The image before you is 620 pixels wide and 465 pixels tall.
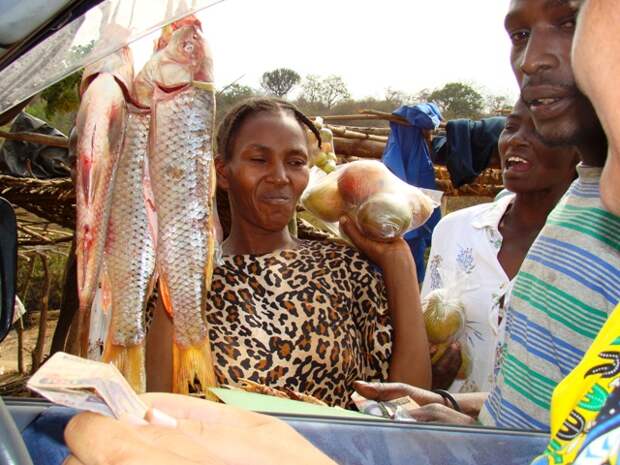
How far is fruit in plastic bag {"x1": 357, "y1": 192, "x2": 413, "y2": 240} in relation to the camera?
2498 mm

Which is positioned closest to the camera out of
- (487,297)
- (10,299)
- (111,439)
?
(111,439)

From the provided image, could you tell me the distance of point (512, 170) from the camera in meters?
2.93

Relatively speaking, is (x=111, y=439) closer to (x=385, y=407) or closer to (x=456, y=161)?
(x=385, y=407)

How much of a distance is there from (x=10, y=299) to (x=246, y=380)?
1.30 m

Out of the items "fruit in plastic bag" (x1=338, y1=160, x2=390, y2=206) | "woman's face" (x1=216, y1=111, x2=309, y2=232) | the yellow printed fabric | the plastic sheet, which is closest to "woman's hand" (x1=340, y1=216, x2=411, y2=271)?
"fruit in plastic bag" (x1=338, y1=160, x2=390, y2=206)

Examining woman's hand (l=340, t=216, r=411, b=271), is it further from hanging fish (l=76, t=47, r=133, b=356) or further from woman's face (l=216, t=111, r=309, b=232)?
hanging fish (l=76, t=47, r=133, b=356)

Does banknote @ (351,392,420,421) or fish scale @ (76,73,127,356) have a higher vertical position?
fish scale @ (76,73,127,356)

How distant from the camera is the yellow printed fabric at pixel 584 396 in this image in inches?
24.6

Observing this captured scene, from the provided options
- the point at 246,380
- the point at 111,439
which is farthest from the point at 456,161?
the point at 111,439

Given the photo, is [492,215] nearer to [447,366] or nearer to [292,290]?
[447,366]

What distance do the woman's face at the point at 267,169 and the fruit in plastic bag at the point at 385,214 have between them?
295 mm

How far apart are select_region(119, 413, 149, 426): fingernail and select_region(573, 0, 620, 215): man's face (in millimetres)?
608

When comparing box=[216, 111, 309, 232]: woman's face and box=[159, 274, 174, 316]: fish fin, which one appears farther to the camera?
box=[216, 111, 309, 232]: woman's face

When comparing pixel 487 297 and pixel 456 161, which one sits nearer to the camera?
pixel 487 297
